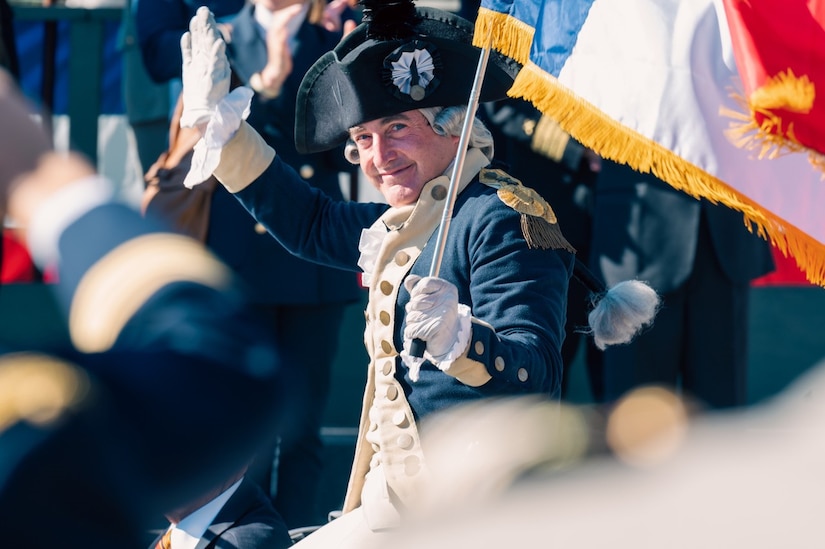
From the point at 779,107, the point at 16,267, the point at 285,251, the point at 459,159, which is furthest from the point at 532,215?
the point at 16,267

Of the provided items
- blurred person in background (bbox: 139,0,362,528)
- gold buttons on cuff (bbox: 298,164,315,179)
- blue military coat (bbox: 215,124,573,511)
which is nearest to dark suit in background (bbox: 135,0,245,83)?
blurred person in background (bbox: 139,0,362,528)

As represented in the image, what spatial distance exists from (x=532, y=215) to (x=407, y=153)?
0.36 metres

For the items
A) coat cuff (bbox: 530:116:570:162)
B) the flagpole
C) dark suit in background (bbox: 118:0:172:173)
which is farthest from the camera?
dark suit in background (bbox: 118:0:172:173)

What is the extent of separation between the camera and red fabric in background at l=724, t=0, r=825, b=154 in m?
2.82

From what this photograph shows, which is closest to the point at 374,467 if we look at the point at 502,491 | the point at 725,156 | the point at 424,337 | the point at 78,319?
the point at 424,337

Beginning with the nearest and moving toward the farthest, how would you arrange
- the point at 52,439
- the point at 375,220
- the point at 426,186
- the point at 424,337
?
1. the point at 52,439
2. the point at 424,337
3. the point at 426,186
4. the point at 375,220

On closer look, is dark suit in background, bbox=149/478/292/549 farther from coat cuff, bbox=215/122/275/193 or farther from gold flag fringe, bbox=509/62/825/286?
gold flag fringe, bbox=509/62/825/286

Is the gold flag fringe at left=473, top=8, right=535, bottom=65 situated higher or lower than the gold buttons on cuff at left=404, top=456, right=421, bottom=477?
higher

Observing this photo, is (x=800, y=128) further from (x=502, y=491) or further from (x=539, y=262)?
(x=502, y=491)

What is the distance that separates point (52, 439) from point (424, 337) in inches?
52.1

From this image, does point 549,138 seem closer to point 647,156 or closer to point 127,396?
point 647,156

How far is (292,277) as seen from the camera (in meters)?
4.78

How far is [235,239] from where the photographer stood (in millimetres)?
4895

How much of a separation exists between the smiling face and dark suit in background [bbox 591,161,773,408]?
5.67 feet
